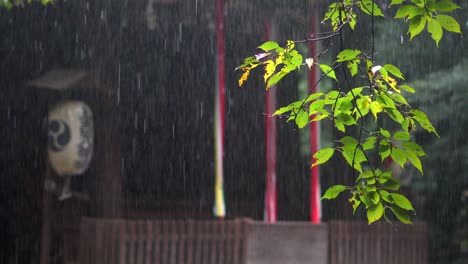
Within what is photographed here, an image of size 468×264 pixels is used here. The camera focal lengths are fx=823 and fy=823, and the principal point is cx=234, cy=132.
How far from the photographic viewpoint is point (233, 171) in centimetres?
1254

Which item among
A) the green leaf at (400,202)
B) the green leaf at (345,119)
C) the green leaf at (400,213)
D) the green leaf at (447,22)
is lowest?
the green leaf at (400,213)

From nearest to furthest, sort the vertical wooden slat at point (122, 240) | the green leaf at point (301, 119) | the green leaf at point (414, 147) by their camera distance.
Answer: the green leaf at point (414, 147), the green leaf at point (301, 119), the vertical wooden slat at point (122, 240)

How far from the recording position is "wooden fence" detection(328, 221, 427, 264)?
34.2ft

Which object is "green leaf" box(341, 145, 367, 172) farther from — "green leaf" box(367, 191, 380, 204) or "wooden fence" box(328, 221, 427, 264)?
"wooden fence" box(328, 221, 427, 264)

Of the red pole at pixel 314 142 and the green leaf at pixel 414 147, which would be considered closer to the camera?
the green leaf at pixel 414 147

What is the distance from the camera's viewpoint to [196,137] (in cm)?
1215

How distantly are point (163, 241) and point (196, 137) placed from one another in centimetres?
294

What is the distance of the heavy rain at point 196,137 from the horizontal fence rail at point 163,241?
26 mm

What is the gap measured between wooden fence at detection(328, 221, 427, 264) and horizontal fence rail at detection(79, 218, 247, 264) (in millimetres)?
1296

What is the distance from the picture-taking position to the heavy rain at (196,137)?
10148 mm

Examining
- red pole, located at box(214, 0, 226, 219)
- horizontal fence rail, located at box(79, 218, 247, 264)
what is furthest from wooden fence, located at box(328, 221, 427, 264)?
red pole, located at box(214, 0, 226, 219)

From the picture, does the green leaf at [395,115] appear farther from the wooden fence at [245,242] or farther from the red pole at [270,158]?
the red pole at [270,158]

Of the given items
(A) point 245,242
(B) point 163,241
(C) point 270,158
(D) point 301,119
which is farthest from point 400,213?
(C) point 270,158

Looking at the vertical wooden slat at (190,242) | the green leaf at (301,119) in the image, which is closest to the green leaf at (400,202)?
the green leaf at (301,119)
